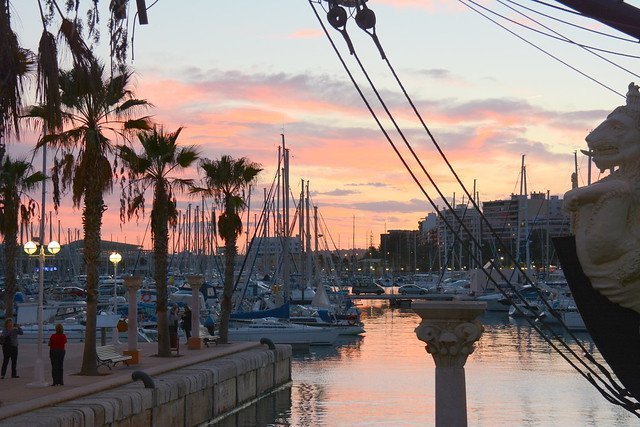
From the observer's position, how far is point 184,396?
26.4 meters

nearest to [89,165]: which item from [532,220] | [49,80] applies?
[49,80]

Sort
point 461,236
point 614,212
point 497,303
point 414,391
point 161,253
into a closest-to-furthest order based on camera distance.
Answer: point 614,212 → point 161,253 → point 414,391 → point 497,303 → point 461,236

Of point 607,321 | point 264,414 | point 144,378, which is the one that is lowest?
point 264,414

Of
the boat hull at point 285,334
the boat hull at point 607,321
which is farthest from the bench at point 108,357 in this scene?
the boat hull at point 285,334

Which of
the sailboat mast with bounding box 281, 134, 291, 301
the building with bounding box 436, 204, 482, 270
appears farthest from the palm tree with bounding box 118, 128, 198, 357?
the sailboat mast with bounding box 281, 134, 291, 301

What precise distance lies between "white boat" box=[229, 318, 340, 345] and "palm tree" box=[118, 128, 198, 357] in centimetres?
2139

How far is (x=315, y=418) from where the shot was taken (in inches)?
1261

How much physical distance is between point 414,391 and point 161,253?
1071 cm

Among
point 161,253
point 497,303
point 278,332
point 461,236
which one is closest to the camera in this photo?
point 161,253

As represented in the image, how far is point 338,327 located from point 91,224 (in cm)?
3675

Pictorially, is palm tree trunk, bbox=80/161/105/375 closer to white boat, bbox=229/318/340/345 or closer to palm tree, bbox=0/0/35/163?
palm tree, bbox=0/0/35/163

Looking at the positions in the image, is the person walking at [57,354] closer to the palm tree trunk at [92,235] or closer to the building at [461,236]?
the palm tree trunk at [92,235]

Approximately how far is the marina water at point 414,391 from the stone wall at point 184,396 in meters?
0.68

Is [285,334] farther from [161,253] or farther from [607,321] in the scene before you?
[607,321]
